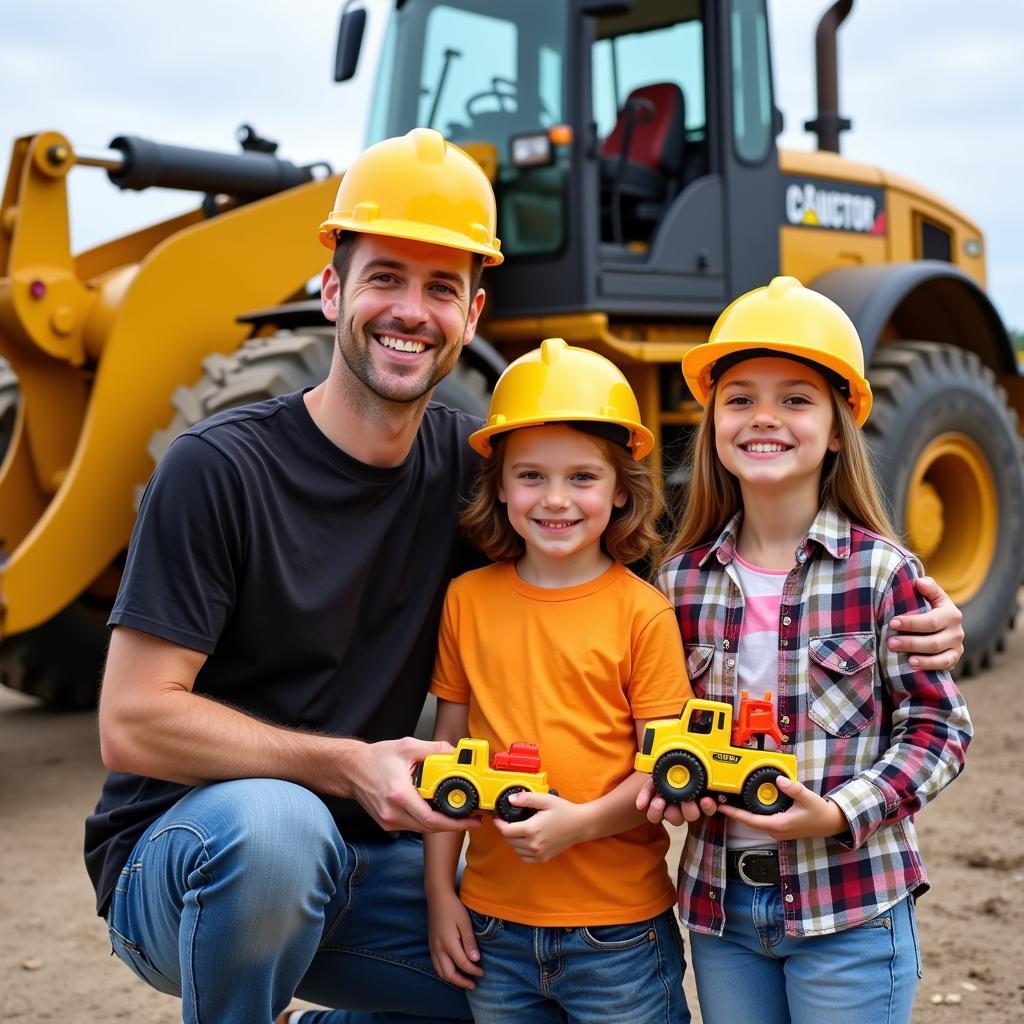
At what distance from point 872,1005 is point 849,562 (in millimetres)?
718

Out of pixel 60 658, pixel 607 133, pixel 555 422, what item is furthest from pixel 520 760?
pixel 607 133

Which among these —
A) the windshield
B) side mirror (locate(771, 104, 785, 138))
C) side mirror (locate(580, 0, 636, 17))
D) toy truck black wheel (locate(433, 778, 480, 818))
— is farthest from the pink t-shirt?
side mirror (locate(771, 104, 785, 138))

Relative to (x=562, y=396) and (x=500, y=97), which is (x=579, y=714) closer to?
(x=562, y=396)

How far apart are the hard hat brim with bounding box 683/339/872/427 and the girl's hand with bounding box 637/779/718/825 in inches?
30.2

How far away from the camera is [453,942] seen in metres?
2.44

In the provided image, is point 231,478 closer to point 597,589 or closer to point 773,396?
point 597,589

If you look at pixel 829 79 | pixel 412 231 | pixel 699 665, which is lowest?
pixel 699 665

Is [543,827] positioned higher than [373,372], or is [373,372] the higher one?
[373,372]

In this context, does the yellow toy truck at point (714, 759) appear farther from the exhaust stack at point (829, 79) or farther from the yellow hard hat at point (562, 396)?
the exhaust stack at point (829, 79)

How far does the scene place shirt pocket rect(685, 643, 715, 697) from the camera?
2.43m

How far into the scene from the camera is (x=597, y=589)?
250 cm

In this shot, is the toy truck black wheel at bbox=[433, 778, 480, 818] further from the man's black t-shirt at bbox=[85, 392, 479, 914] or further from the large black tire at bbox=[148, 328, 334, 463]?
the large black tire at bbox=[148, 328, 334, 463]

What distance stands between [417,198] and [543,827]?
1221 mm

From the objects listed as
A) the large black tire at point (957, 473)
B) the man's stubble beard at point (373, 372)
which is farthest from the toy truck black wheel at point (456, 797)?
the large black tire at point (957, 473)
